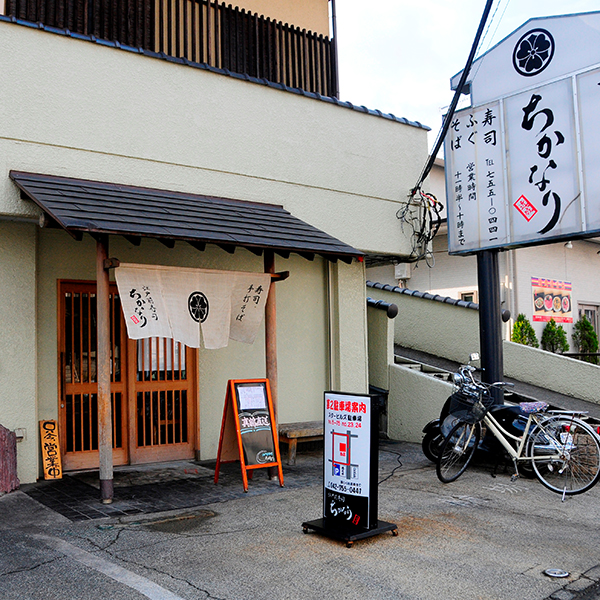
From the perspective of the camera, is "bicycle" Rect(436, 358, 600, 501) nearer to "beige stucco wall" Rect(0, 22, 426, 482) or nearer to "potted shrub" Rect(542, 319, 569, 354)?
"beige stucco wall" Rect(0, 22, 426, 482)

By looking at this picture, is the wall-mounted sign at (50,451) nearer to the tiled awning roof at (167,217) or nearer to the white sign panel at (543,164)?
the tiled awning roof at (167,217)

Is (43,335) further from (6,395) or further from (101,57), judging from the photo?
(101,57)

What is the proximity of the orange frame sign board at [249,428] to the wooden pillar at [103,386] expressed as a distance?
1.45 metres

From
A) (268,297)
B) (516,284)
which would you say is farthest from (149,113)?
(516,284)

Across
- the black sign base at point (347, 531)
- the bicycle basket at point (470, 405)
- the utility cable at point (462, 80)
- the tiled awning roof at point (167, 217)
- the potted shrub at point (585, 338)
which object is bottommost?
the black sign base at point (347, 531)

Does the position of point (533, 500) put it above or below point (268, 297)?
below

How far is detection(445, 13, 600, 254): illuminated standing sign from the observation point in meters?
8.51

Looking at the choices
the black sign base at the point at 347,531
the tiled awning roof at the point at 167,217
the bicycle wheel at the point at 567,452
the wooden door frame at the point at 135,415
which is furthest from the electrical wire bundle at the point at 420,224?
the black sign base at the point at 347,531

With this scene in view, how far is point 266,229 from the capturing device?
8172mm

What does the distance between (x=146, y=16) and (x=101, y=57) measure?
62.8 inches

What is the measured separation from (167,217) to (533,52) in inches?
229

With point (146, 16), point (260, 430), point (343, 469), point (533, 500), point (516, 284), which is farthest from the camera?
point (516, 284)

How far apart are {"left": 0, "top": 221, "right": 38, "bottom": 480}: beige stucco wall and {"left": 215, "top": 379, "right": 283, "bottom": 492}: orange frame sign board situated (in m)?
2.39

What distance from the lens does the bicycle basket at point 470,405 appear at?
8109 mm
